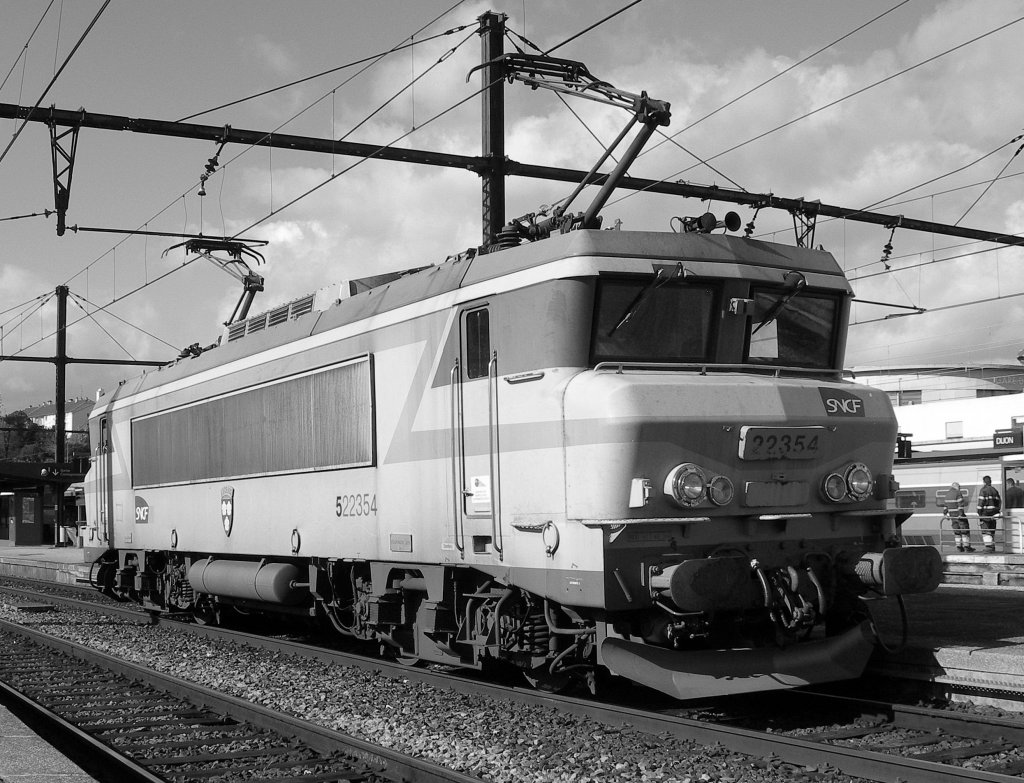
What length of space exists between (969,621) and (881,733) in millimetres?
4224

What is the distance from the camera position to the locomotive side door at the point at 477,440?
9164 millimetres

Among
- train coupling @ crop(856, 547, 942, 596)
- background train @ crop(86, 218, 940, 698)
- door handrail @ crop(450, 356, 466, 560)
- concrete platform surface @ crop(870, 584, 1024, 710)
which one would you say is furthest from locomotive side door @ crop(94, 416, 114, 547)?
train coupling @ crop(856, 547, 942, 596)

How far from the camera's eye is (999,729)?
7.77 m

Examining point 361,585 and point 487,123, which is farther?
point 487,123

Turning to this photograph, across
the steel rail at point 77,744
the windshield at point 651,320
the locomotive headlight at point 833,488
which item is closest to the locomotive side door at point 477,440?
the windshield at point 651,320

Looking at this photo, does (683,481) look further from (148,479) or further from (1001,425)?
(1001,425)

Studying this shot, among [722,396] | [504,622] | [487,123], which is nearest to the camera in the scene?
[722,396]

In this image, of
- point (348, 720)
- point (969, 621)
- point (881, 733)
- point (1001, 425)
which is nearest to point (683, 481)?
point (881, 733)

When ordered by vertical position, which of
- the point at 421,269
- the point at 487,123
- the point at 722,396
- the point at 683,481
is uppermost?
the point at 487,123

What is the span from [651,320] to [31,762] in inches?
212

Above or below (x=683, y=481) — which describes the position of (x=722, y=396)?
above

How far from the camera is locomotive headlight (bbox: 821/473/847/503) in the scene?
8930 millimetres

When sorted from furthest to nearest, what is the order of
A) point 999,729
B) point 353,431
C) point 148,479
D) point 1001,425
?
point 1001,425
point 148,479
point 353,431
point 999,729

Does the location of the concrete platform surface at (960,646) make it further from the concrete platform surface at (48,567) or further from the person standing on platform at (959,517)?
the concrete platform surface at (48,567)
